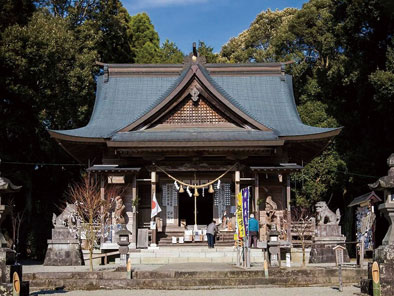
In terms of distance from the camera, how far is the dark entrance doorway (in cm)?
2662

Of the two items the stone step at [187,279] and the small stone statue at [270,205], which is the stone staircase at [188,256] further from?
the stone step at [187,279]

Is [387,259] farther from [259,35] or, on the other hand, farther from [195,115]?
[259,35]

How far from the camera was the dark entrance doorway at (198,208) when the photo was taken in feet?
87.4

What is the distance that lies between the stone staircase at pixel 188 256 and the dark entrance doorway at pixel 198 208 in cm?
507

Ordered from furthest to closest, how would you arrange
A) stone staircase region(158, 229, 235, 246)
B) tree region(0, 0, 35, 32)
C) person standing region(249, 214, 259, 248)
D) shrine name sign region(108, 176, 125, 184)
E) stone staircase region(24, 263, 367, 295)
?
tree region(0, 0, 35, 32) → stone staircase region(158, 229, 235, 246) → shrine name sign region(108, 176, 125, 184) → person standing region(249, 214, 259, 248) → stone staircase region(24, 263, 367, 295)

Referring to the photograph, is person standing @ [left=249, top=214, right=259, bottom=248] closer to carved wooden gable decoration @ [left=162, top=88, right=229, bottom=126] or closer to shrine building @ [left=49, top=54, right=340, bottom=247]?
shrine building @ [left=49, top=54, right=340, bottom=247]

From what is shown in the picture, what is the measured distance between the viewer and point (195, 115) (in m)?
23.8

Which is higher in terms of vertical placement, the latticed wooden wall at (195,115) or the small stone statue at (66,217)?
the latticed wooden wall at (195,115)

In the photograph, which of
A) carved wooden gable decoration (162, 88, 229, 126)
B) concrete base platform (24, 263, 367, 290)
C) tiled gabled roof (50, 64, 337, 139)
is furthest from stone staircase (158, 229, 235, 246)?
concrete base platform (24, 263, 367, 290)

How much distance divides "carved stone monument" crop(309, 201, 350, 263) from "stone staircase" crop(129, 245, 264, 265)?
Result: 6.54 ft

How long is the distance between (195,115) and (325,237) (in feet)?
24.0

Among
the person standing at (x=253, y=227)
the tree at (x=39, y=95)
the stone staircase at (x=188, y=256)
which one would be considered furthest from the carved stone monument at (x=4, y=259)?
the tree at (x=39, y=95)

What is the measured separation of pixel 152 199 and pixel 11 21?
37.7ft

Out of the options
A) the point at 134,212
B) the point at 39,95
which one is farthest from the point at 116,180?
the point at 39,95
